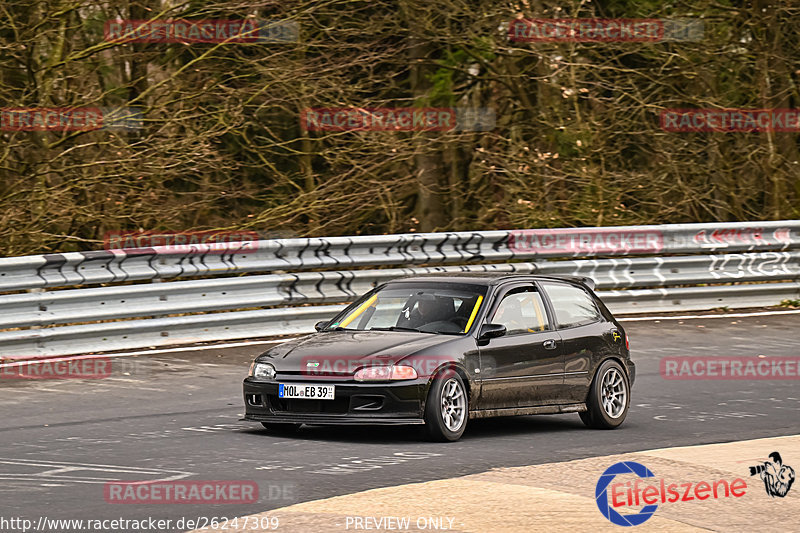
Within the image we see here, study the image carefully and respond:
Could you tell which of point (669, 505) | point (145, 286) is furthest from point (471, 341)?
point (145, 286)

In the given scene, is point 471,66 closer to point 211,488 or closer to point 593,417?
point 593,417

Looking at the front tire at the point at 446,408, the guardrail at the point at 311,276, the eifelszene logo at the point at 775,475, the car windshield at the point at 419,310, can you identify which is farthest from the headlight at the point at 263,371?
the guardrail at the point at 311,276

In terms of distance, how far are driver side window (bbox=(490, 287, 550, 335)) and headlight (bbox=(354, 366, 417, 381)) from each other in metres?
1.19

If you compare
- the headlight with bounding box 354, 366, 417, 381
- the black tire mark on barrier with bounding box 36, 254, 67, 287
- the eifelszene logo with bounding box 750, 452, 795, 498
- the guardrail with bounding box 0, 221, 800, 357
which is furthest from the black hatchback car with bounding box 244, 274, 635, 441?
the black tire mark on barrier with bounding box 36, 254, 67, 287

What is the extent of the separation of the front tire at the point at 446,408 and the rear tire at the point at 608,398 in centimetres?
141

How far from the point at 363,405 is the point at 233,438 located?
982 mm

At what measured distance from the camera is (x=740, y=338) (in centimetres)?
1648

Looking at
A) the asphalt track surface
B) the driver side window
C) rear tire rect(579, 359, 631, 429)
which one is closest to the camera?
the asphalt track surface

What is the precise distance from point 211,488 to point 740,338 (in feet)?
33.3

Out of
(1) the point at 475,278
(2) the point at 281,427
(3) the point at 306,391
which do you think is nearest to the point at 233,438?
(2) the point at 281,427

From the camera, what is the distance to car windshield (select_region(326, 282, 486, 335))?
10500 millimetres

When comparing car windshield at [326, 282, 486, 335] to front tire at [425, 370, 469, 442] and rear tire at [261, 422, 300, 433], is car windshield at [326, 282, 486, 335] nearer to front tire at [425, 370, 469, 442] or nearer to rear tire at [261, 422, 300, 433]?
front tire at [425, 370, 469, 442]

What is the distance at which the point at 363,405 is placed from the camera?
9633 millimetres

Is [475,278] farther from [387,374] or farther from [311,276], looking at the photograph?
[311,276]
